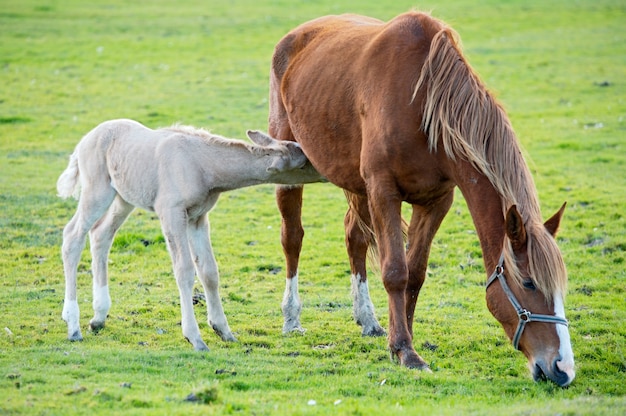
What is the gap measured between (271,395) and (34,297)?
404cm

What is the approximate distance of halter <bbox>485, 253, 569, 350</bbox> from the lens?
5.86 meters

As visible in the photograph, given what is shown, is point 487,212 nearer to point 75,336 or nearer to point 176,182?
point 176,182

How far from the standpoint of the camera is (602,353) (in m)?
7.30

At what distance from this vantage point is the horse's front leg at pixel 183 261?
7.29 meters

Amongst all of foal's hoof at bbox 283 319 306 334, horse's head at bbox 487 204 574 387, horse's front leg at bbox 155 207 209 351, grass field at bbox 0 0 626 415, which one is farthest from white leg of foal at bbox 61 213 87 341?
horse's head at bbox 487 204 574 387

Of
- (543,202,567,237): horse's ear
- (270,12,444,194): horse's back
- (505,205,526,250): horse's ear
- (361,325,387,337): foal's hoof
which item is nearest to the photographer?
(505,205,526,250): horse's ear

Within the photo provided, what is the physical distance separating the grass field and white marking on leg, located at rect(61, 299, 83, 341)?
19 cm

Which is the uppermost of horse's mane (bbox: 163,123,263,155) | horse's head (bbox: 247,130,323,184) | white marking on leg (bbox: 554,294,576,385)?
horse's mane (bbox: 163,123,263,155)

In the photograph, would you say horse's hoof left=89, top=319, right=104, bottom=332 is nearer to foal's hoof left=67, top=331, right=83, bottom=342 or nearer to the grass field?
the grass field

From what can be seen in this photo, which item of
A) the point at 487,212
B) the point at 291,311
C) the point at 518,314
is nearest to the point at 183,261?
the point at 291,311

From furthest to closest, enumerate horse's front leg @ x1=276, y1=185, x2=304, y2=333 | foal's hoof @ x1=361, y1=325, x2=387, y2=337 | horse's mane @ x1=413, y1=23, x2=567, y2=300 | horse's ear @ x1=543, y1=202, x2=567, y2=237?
horse's front leg @ x1=276, y1=185, x2=304, y2=333 → foal's hoof @ x1=361, y1=325, x2=387, y2=337 → horse's ear @ x1=543, y1=202, x2=567, y2=237 → horse's mane @ x1=413, y1=23, x2=567, y2=300

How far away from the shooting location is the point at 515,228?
19.1ft

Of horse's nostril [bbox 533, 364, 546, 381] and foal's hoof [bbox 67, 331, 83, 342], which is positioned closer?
horse's nostril [bbox 533, 364, 546, 381]

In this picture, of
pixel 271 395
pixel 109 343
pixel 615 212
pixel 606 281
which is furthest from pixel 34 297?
pixel 615 212
